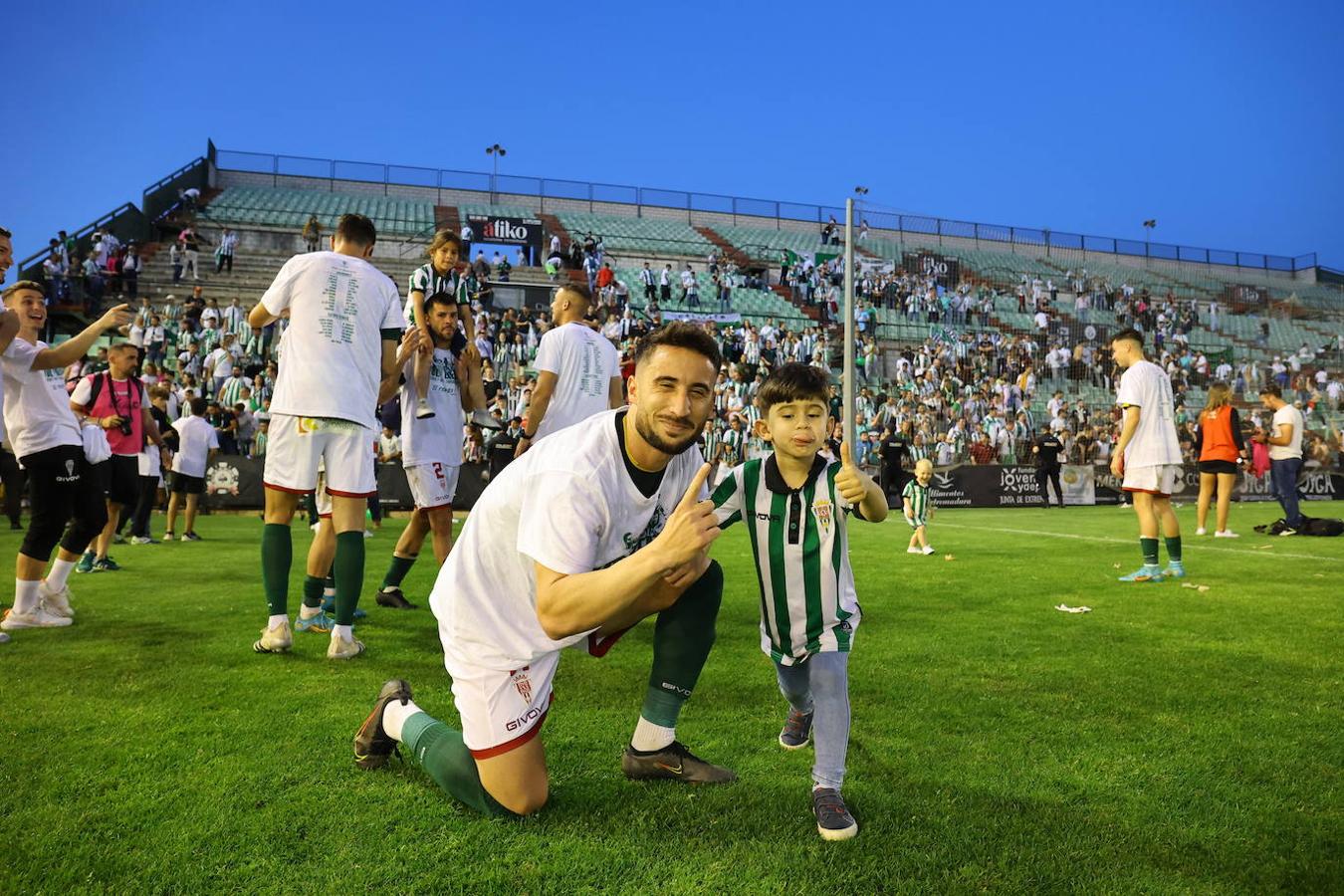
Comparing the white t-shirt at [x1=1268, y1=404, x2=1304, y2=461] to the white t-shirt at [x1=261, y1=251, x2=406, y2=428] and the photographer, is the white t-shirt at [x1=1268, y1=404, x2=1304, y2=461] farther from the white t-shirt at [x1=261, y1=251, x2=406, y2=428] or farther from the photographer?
the photographer

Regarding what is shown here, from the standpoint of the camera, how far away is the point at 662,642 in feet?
9.43

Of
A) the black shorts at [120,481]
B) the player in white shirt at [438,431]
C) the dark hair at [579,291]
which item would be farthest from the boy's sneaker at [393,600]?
the black shorts at [120,481]

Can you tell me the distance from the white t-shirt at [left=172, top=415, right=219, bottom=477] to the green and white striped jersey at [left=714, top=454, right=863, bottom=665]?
33.5ft

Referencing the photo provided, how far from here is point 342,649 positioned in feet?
13.9

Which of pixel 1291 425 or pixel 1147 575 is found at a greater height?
pixel 1291 425

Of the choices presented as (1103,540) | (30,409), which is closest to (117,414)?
(30,409)

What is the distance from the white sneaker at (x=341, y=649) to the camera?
166 inches

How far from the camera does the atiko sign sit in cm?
3133

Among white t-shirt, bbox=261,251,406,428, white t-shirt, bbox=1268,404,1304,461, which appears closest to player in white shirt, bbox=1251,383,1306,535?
white t-shirt, bbox=1268,404,1304,461

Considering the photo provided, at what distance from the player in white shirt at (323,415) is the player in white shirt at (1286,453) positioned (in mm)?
12064

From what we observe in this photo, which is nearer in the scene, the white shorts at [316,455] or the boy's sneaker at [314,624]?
the white shorts at [316,455]

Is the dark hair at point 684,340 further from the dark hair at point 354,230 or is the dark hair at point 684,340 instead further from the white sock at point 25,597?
the white sock at point 25,597

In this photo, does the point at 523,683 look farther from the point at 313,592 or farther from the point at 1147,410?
the point at 1147,410

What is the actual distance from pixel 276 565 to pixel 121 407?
431 centimetres
